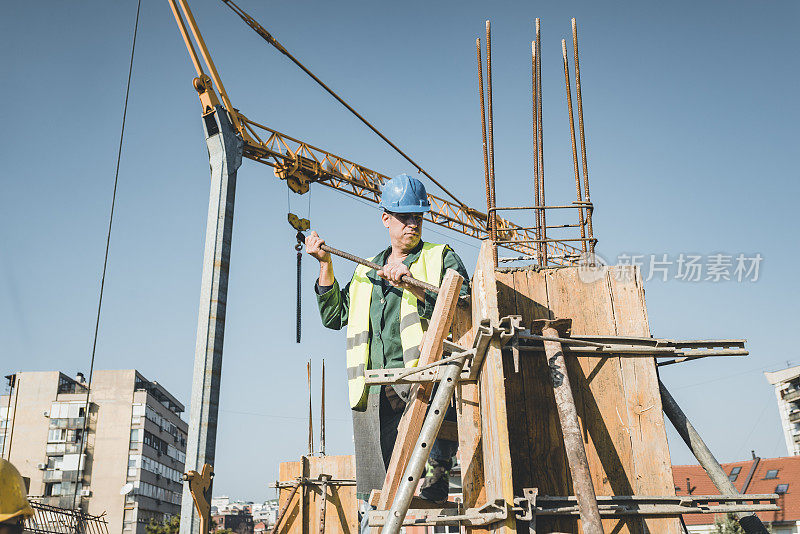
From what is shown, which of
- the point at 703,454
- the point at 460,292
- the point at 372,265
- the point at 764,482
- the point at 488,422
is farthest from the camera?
the point at 764,482

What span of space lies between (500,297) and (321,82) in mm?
29359

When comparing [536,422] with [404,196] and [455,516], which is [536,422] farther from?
[404,196]

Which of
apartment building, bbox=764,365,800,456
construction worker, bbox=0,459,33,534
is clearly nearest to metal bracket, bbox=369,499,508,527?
construction worker, bbox=0,459,33,534

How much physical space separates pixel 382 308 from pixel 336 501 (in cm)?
555

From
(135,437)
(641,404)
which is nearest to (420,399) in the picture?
(641,404)

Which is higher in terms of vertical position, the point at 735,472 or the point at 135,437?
the point at 135,437

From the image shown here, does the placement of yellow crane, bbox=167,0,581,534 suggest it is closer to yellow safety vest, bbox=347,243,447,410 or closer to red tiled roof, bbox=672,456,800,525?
yellow safety vest, bbox=347,243,447,410

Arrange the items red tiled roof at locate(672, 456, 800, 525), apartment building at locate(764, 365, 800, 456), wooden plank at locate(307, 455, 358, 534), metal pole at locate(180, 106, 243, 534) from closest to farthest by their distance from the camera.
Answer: wooden plank at locate(307, 455, 358, 534), metal pole at locate(180, 106, 243, 534), red tiled roof at locate(672, 456, 800, 525), apartment building at locate(764, 365, 800, 456)

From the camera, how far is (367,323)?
5.35 meters

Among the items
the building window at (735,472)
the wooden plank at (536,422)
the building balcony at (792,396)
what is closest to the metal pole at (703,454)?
the wooden plank at (536,422)

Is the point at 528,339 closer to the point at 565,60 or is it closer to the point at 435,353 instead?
the point at 435,353

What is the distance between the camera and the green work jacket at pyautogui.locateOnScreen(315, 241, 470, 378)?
5133mm

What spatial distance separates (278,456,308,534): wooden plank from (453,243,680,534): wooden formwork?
6181 mm

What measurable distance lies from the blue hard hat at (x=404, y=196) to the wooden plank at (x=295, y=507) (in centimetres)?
578
